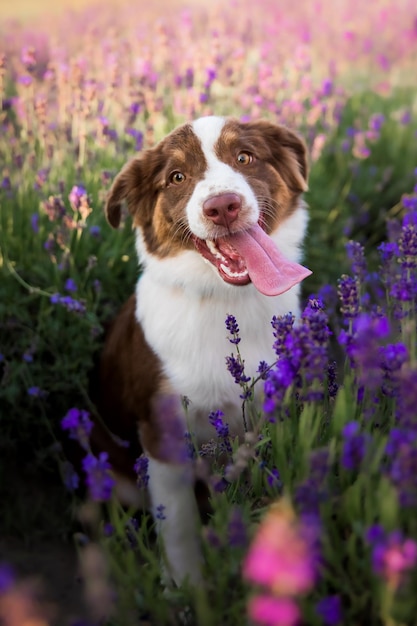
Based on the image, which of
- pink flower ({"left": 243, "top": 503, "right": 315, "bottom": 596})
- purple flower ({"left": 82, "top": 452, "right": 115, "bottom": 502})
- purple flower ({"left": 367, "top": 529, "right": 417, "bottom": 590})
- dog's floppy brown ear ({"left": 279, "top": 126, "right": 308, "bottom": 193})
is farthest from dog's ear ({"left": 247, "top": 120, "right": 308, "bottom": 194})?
pink flower ({"left": 243, "top": 503, "right": 315, "bottom": 596})

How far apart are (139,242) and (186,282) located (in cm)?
44

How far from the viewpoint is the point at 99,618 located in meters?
2.04

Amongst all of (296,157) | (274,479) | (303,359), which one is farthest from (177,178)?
(274,479)

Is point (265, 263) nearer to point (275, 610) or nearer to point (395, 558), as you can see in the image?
point (395, 558)

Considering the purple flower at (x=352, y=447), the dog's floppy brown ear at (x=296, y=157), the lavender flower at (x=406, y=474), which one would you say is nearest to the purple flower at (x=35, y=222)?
the dog's floppy brown ear at (x=296, y=157)

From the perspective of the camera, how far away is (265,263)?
3.05 meters

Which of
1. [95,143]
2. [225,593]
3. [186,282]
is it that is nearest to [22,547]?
[186,282]

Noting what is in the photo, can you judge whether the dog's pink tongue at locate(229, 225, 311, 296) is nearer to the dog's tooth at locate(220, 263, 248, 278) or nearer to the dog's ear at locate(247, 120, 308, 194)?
the dog's tooth at locate(220, 263, 248, 278)

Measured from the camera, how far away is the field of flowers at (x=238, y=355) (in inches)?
63.6

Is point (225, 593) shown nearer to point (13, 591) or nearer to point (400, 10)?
point (13, 591)

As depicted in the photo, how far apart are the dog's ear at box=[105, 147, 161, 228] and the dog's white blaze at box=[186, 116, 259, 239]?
0.33 m

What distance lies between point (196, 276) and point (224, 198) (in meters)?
0.51

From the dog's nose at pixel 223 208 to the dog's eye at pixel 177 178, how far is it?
409 mm

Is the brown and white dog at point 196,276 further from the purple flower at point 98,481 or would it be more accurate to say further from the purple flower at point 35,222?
the purple flower at point 98,481
